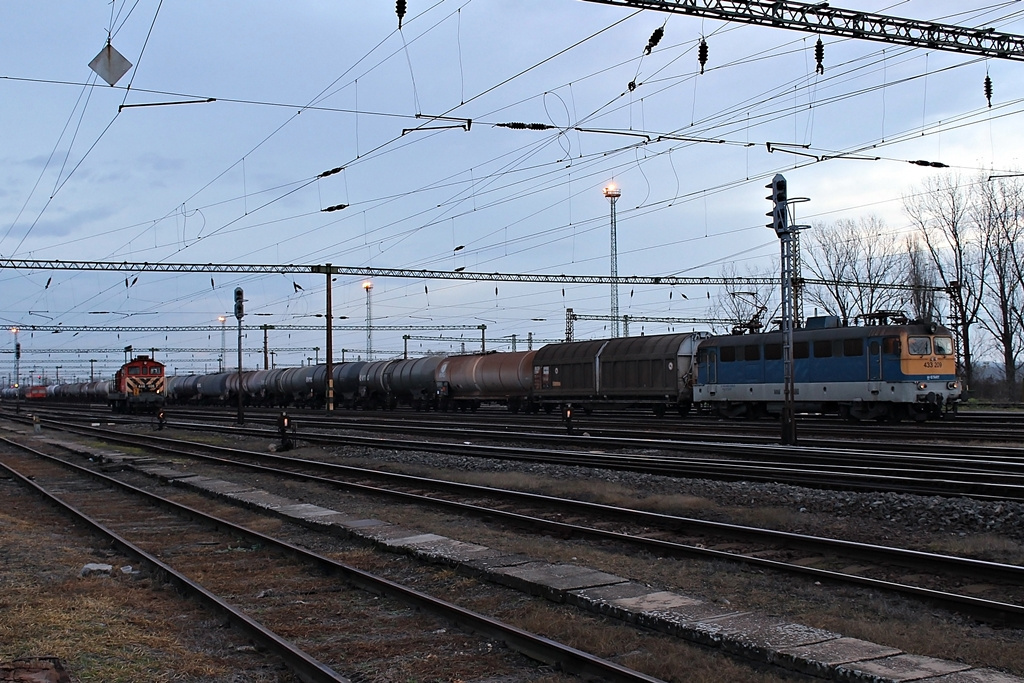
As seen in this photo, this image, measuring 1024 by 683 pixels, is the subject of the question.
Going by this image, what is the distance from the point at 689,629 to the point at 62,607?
18.6ft

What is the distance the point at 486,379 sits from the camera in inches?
1911

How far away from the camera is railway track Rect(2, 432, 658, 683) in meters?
6.66

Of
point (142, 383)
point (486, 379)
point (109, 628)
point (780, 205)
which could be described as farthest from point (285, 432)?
point (142, 383)

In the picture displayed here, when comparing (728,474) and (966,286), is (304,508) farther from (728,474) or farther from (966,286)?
(966,286)

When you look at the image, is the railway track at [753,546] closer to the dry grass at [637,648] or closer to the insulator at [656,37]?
the dry grass at [637,648]

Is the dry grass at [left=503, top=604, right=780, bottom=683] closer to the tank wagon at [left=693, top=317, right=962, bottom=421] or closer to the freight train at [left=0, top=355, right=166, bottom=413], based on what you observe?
the tank wagon at [left=693, top=317, right=962, bottom=421]

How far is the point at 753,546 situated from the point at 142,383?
58340 mm

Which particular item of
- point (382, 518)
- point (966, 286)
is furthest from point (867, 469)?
point (966, 286)

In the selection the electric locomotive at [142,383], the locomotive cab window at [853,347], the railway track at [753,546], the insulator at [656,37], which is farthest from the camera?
the electric locomotive at [142,383]

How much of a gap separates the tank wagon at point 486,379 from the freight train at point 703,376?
0.06 m

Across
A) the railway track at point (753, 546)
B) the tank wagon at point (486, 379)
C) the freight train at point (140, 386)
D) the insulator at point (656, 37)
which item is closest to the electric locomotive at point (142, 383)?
the freight train at point (140, 386)

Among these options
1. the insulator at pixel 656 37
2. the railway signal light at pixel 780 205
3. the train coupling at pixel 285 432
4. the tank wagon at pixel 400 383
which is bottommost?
the train coupling at pixel 285 432

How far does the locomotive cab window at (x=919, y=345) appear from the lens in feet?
97.1

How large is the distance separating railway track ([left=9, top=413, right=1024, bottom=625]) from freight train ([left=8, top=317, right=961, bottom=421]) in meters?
18.6
